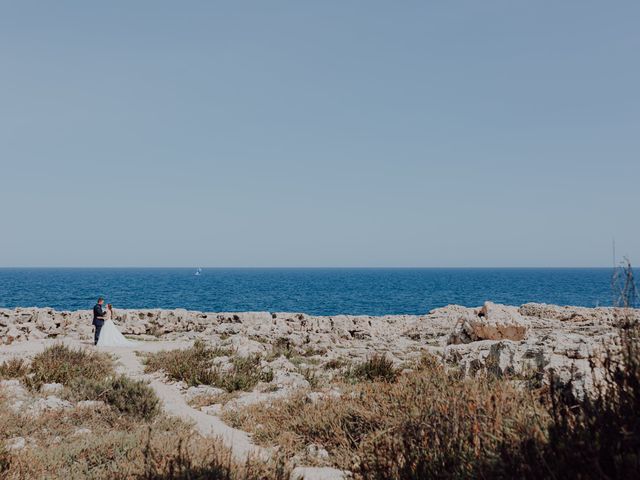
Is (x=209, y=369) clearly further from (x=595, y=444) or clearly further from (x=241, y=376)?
(x=595, y=444)

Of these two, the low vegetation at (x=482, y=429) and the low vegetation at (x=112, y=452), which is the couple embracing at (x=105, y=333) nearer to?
the low vegetation at (x=112, y=452)

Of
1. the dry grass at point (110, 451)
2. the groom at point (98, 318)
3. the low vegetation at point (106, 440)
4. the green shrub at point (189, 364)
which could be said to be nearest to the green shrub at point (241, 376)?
the green shrub at point (189, 364)

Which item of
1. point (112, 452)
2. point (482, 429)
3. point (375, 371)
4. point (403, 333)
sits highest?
point (482, 429)

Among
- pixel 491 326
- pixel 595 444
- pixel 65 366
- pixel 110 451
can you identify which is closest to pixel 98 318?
pixel 65 366

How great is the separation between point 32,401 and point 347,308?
5834 centimetres

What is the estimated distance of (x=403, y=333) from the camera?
89.0 ft

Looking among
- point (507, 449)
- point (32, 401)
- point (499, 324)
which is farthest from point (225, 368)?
point (507, 449)

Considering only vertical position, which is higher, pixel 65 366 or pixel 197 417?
pixel 65 366

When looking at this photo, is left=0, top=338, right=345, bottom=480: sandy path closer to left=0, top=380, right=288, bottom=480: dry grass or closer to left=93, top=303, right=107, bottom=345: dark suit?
left=0, top=380, right=288, bottom=480: dry grass

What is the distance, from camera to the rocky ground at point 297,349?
7.92 m

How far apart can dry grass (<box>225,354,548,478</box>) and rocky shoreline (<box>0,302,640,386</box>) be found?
1.12 metres

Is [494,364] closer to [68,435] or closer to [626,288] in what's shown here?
[626,288]

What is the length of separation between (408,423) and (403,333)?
2242 centimetres

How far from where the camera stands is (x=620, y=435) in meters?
3.36
